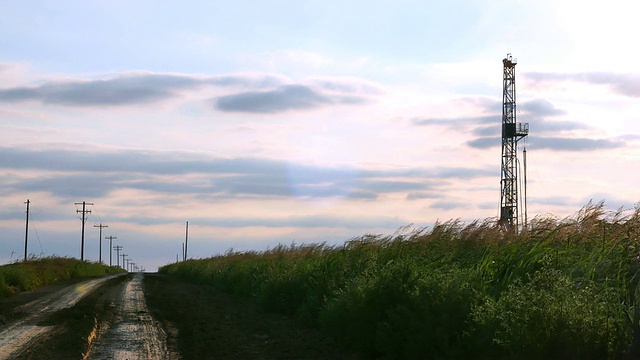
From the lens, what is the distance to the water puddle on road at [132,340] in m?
12.8

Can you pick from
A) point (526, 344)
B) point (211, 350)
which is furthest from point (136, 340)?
point (526, 344)

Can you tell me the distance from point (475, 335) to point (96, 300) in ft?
61.8

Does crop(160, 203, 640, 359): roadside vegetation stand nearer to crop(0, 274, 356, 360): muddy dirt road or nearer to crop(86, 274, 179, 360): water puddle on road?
crop(0, 274, 356, 360): muddy dirt road

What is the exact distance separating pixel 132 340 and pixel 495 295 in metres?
7.74

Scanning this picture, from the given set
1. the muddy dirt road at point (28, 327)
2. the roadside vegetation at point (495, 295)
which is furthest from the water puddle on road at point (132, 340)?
the roadside vegetation at point (495, 295)

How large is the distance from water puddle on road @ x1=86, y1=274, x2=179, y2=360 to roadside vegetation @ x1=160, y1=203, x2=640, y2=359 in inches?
143

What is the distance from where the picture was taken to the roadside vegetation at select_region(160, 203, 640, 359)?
8688mm

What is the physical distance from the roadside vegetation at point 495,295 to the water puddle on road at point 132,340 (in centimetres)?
363

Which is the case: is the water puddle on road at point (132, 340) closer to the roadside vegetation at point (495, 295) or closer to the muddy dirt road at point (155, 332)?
the muddy dirt road at point (155, 332)

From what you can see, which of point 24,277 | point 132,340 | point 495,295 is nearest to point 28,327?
point 132,340

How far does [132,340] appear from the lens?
1468cm

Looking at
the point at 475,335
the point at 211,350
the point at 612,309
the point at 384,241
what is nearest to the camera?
the point at 612,309

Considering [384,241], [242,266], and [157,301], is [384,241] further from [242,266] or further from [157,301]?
[242,266]

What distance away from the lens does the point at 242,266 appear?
32531 mm
